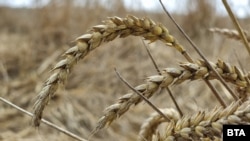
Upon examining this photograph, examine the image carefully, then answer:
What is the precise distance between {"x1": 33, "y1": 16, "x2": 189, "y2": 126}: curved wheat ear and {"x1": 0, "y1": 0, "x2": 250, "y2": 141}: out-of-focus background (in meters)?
1.12

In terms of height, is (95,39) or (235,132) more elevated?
(95,39)

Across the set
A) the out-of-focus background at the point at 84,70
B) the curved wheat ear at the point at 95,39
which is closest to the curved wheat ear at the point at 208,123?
the curved wheat ear at the point at 95,39

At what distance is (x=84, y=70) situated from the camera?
109 inches

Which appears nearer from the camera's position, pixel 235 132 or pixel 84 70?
pixel 235 132

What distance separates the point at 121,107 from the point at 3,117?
1.72 m

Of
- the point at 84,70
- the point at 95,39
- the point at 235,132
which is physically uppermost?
the point at 95,39

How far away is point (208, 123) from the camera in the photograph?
1.59ft

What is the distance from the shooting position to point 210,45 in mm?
3836

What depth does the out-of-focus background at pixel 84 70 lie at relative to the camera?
219 cm

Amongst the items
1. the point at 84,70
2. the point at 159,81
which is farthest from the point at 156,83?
the point at 84,70

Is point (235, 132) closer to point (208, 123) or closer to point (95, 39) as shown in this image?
point (208, 123)

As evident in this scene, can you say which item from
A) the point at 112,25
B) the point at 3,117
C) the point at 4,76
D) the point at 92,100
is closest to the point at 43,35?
the point at 4,76

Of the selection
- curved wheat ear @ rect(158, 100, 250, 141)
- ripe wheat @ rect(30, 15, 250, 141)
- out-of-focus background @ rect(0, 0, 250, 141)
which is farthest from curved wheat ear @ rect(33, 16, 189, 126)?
out-of-focus background @ rect(0, 0, 250, 141)

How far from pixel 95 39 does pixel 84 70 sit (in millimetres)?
2236
